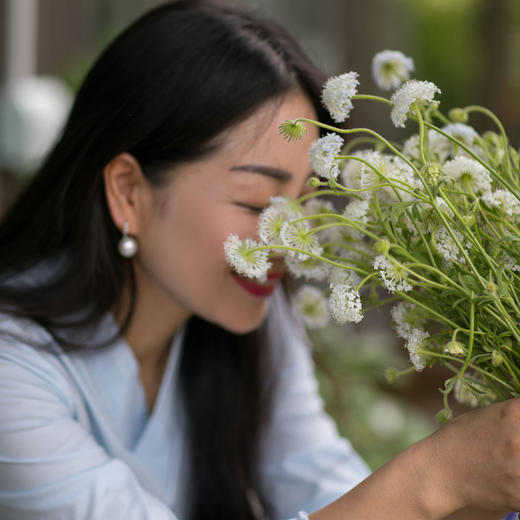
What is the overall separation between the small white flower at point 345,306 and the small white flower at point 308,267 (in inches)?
4.7

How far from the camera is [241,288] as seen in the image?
3.09ft

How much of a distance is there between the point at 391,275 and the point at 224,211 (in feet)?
1.28

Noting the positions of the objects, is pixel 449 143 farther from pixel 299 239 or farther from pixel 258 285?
pixel 258 285

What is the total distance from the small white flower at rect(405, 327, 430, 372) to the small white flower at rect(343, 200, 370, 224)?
11 cm

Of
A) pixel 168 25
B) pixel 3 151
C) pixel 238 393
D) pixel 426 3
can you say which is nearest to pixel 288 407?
pixel 238 393

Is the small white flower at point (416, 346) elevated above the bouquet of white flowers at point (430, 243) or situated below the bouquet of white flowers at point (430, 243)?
below

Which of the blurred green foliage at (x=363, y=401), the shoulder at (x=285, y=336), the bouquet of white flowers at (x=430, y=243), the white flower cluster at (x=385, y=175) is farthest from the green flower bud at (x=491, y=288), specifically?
the blurred green foliage at (x=363, y=401)

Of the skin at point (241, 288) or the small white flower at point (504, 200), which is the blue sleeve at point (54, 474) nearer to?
the skin at point (241, 288)

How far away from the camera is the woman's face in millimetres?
849

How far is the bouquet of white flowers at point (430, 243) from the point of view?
518 millimetres

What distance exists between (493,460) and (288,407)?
2.39 feet

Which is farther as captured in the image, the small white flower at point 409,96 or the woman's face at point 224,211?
the woman's face at point 224,211

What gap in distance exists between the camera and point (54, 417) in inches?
33.3

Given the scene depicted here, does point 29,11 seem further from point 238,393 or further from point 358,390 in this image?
point 238,393
